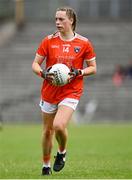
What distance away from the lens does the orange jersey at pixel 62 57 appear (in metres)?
13.1

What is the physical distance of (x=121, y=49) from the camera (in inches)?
1757

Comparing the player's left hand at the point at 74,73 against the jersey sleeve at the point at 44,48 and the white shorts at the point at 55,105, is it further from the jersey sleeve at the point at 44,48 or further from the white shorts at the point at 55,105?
the jersey sleeve at the point at 44,48

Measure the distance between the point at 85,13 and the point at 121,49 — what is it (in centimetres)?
348

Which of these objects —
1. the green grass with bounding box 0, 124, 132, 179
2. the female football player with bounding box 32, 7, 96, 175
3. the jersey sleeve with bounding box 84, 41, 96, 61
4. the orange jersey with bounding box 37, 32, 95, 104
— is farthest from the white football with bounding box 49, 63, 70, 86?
the green grass with bounding box 0, 124, 132, 179

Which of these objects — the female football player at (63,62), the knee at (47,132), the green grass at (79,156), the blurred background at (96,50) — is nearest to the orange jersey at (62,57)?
the female football player at (63,62)

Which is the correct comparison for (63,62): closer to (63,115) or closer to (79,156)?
(63,115)

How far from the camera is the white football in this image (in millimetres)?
12724

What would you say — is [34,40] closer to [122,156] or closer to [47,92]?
[122,156]

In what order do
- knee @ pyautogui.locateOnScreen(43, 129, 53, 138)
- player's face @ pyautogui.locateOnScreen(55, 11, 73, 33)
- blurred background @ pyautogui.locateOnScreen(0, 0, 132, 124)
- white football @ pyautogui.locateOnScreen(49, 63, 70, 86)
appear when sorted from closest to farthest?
white football @ pyautogui.locateOnScreen(49, 63, 70, 86)
player's face @ pyautogui.locateOnScreen(55, 11, 73, 33)
knee @ pyautogui.locateOnScreen(43, 129, 53, 138)
blurred background @ pyautogui.locateOnScreen(0, 0, 132, 124)

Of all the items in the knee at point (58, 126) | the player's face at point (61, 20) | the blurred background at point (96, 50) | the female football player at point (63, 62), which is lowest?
the blurred background at point (96, 50)

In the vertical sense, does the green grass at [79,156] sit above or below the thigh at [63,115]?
below

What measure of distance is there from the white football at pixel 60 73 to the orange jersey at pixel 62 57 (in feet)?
0.91

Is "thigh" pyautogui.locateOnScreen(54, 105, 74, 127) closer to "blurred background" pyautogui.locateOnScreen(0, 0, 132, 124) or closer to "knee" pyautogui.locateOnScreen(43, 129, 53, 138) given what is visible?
"knee" pyautogui.locateOnScreen(43, 129, 53, 138)

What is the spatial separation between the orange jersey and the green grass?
1185 millimetres
